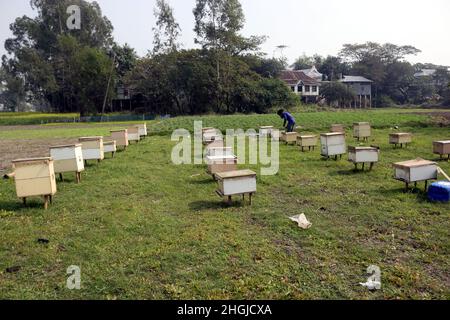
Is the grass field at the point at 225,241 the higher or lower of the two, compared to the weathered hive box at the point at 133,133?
lower

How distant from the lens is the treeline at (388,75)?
70750 millimetres

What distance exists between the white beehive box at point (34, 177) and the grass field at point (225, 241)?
0.52 metres

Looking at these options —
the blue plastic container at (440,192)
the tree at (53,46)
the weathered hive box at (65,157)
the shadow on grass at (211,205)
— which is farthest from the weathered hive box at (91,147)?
the tree at (53,46)

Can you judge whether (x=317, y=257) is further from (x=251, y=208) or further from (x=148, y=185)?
(x=148, y=185)

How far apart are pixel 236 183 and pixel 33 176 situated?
460cm

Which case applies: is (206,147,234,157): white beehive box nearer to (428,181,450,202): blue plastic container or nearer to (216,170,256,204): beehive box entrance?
(216,170,256,204): beehive box entrance

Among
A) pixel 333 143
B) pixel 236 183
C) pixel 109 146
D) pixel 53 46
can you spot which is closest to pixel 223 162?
pixel 236 183

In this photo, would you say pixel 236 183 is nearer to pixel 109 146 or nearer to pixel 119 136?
pixel 109 146

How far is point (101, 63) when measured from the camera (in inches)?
1954

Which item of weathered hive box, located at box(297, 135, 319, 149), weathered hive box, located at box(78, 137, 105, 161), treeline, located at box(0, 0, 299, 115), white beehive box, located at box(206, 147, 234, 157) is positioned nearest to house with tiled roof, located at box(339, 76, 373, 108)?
treeline, located at box(0, 0, 299, 115)

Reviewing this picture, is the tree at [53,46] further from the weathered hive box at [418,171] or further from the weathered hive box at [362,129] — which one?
the weathered hive box at [418,171]

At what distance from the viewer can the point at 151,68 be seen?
169ft

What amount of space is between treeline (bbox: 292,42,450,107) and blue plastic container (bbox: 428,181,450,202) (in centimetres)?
5919

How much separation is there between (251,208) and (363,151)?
4.87 metres
